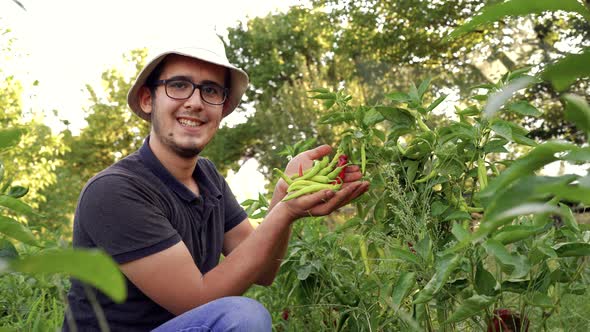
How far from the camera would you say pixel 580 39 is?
57.6ft

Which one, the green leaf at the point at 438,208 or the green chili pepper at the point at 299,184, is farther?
the green chili pepper at the point at 299,184

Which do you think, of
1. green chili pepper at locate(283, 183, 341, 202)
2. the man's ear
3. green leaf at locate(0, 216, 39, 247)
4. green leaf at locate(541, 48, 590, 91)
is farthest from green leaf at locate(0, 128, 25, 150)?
the man's ear

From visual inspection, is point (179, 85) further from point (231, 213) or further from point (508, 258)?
point (508, 258)

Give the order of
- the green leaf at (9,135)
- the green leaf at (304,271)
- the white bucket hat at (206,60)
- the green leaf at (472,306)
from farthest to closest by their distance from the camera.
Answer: the white bucket hat at (206,60)
the green leaf at (304,271)
the green leaf at (472,306)
the green leaf at (9,135)

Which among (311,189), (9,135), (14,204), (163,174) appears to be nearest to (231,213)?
(163,174)

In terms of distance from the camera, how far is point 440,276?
191cm

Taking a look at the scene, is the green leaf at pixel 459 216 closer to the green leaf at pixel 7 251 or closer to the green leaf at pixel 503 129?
the green leaf at pixel 503 129

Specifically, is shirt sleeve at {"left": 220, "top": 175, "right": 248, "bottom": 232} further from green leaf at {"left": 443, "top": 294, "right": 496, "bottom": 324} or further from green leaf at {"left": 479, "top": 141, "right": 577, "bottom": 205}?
green leaf at {"left": 479, "top": 141, "right": 577, "bottom": 205}

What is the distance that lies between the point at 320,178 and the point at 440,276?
2.19 ft

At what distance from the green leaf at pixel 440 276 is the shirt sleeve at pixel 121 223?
93cm

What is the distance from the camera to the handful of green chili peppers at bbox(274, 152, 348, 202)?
242cm

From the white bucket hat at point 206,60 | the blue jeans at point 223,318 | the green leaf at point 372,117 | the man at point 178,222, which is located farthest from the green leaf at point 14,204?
the white bucket hat at point 206,60

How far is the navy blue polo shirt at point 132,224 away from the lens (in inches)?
96.3

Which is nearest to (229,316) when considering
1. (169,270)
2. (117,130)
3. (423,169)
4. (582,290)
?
(169,270)
